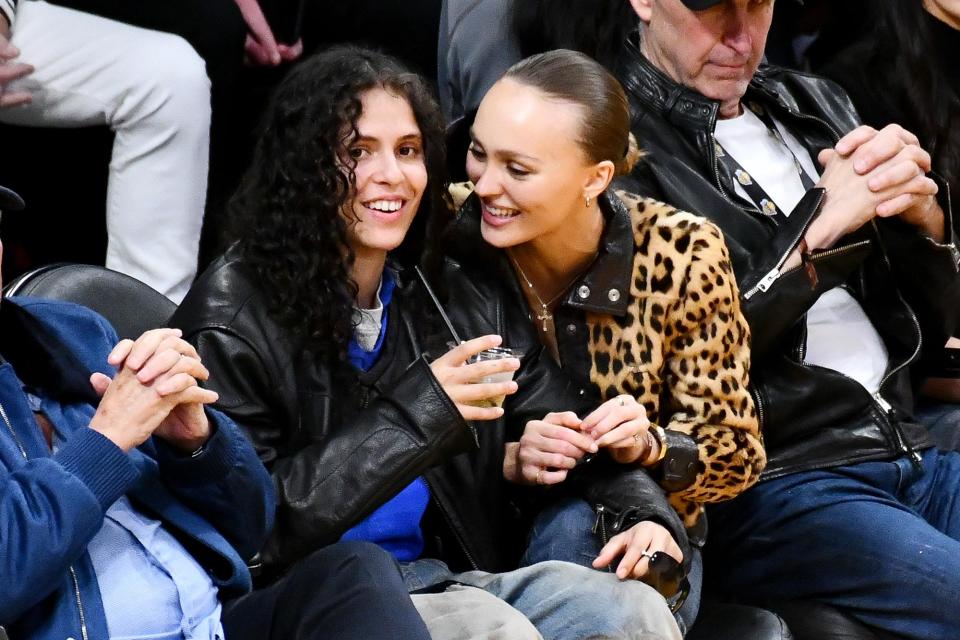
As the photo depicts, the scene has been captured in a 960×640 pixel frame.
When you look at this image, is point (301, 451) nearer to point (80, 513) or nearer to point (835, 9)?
point (80, 513)

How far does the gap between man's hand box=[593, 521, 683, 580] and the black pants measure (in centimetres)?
48

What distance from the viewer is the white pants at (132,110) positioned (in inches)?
135

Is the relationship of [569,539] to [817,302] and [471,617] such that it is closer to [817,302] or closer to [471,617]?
[471,617]

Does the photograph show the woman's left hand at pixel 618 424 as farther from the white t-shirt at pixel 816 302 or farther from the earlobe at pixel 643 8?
the earlobe at pixel 643 8

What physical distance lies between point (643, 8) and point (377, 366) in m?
1.16

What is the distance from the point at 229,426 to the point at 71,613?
1.25 feet

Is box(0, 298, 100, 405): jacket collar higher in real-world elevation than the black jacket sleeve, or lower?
higher

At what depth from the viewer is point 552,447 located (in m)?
2.75

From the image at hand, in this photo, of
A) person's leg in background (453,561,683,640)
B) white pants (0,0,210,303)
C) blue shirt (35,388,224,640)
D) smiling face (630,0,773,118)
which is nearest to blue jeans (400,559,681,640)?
person's leg in background (453,561,683,640)

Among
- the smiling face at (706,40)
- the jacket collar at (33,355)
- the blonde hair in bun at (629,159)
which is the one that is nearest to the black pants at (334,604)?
the jacket collar at (33,355)

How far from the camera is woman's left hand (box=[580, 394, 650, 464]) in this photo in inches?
108

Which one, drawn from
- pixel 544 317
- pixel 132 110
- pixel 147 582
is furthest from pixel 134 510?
pixel 132 110

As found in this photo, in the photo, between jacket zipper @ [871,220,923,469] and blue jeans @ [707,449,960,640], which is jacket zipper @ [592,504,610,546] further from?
jacket zipper @ [871,220,923,469]

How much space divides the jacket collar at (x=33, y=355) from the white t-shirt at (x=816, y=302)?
167 cm
